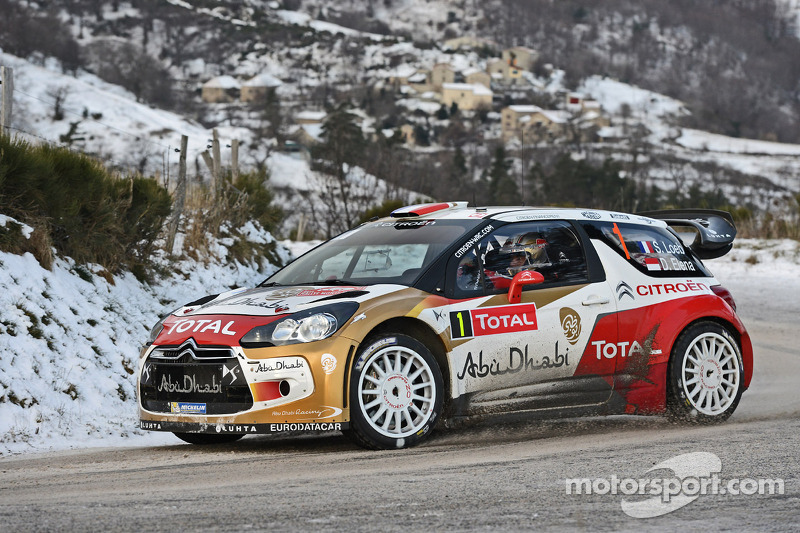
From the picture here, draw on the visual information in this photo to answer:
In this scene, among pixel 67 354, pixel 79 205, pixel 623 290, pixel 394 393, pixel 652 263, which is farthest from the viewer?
pixel 79 205

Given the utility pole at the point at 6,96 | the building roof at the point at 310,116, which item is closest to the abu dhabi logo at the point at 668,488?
the utility pole at the point at 6,96

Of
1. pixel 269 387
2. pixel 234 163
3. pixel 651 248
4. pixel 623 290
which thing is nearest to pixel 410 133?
pixel 234 163

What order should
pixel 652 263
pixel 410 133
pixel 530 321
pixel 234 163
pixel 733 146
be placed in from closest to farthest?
1. pixel 530 321
2. pixel 652 263
3. pixel 234 163
4. pixel 733 146
5. pixel 410 133

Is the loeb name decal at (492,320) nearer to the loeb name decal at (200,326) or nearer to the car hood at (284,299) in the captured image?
the car hood at (284,299)

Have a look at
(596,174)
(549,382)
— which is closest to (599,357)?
(549,382)

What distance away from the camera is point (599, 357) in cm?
793

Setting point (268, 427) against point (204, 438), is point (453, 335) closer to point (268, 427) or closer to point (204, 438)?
point (268, 427)

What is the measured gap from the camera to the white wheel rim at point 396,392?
22.4ft

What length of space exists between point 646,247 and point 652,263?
0.16 meters

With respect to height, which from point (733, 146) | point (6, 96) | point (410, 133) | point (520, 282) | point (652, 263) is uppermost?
point (733, 146)

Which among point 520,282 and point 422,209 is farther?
point 422,209

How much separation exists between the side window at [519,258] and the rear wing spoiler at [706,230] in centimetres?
216

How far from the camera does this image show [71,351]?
9867 millimetres

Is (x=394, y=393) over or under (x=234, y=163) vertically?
under
